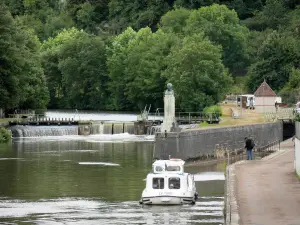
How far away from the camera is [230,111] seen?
128m

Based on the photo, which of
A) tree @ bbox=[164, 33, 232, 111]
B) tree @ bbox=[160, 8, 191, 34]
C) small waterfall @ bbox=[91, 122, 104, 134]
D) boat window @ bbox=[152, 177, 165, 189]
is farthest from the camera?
tree @ bbox=[160, 8, 191, 34]

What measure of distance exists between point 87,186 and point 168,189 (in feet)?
34.0

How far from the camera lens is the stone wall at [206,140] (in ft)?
277

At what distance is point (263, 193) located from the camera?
54875 mm

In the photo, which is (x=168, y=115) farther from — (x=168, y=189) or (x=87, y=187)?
(x=168, y=189)

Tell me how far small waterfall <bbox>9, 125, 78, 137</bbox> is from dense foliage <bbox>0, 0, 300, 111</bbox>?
509cm

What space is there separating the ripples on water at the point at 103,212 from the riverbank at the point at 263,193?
4.66ft

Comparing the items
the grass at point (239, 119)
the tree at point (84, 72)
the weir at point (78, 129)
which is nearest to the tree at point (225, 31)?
the tree at point (84, 72)

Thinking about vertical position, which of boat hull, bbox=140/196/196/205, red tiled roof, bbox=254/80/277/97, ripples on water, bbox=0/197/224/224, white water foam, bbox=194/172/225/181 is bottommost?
ripples on water, bbox=0/197/224/224

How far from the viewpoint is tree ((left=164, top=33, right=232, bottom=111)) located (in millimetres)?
138875

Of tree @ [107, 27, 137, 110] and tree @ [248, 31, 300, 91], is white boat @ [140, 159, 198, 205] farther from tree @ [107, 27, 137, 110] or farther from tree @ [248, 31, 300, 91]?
tree @ [107, 27, 137, 110]

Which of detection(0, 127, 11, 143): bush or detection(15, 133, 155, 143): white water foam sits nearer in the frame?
detection(0, 127, 11, 143): bush

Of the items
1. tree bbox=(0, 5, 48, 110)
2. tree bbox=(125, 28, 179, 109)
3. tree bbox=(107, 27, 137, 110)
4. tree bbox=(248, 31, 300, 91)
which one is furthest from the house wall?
tree bbox=(107, 27, 137, 110)

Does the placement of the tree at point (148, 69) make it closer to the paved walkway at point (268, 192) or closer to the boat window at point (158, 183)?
the paved walkway at point (268, 192)
